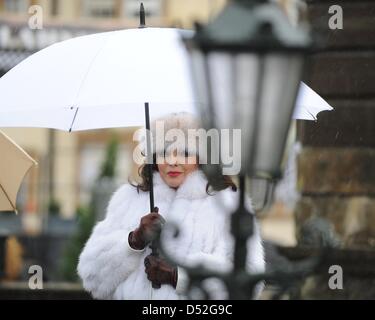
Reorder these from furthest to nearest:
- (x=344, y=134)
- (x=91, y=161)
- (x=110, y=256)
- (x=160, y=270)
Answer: (x=91, y=161) → (x=344, y=134) → (x=110, y=256) → (x=160, y=270)

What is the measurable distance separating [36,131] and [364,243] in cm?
2320

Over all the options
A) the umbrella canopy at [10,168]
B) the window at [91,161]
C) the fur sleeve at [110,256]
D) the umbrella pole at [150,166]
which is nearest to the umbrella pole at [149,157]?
the umbrella pole at [150,166]

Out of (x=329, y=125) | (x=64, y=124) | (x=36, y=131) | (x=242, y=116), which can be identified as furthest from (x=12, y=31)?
(x=242, y=116)

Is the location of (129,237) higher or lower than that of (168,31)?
lower

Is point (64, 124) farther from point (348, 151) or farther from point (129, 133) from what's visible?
point (129, 133)

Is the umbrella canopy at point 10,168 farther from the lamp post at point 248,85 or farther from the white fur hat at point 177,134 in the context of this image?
the lamp post at point 248,85

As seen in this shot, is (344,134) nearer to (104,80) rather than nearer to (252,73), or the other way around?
(104,80)

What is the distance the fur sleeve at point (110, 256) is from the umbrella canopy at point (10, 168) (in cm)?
104

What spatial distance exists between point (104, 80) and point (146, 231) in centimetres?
71

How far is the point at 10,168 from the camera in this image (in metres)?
6.66

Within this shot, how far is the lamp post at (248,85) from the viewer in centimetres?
335

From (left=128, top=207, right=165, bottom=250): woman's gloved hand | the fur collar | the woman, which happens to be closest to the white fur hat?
the woman

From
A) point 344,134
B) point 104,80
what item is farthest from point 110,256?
point 344,134

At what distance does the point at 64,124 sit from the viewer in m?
6.04
